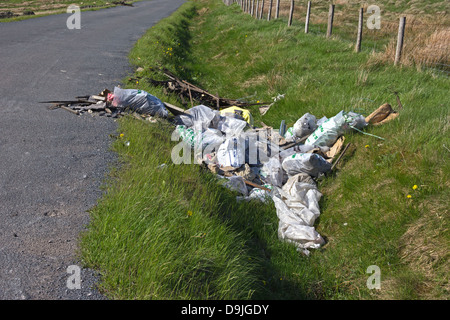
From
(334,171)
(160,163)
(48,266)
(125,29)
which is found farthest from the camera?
(125,29)

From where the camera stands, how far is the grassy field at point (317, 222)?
346 centimetres

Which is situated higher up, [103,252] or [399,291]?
[103,252]

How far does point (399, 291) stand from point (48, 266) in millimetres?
2921

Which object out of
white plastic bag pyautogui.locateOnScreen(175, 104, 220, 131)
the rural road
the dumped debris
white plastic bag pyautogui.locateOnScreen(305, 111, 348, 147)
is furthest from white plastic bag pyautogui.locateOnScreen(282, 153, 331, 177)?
the dumped debris

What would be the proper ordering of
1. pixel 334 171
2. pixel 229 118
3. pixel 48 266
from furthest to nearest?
pixel 229 118 < pixel 334 171 < pixel 48 266

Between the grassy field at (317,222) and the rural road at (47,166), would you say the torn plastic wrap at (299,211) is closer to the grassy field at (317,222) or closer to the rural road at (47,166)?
the grassy field at (317,222)

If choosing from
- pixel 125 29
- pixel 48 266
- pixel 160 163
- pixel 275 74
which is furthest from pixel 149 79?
pixel 125 29

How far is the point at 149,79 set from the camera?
31.6ft

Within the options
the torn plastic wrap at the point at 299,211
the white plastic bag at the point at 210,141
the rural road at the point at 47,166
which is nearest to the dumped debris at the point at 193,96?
the rural road at the point at 47,166

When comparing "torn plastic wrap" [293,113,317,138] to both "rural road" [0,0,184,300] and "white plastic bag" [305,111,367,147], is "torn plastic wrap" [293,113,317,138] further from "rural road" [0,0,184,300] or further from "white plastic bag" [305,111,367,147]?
"rural road" [0,0,184,300]

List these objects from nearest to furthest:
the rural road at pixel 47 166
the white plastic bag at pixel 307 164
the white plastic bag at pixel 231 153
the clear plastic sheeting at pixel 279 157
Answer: the rural road at pixel 47 166
the clear plastic sheeting at pixel 279 157
the white plastic bag at pixel 307 164
the white plastic bag at pixel 231 153

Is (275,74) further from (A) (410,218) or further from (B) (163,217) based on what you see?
(B) (163,217)

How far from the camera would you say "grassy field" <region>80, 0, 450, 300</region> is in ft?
11.3

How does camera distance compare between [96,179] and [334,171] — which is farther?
[334,171]
